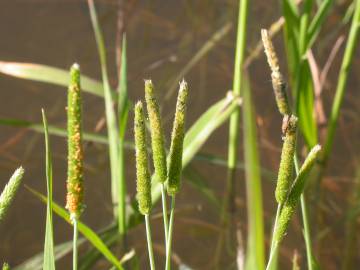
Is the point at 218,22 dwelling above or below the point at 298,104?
above

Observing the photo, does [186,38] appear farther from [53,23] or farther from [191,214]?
[191,214]

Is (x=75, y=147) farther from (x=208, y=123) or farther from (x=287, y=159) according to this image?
(x=208, y=123)

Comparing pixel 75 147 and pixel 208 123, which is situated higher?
pixel 208 123

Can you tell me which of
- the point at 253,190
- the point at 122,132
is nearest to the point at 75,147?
the point at 253,190

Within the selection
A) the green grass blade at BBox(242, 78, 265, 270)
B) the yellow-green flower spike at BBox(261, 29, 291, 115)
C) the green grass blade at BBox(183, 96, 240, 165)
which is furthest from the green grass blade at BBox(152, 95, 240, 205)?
the green grass blade at BBox(242, 78, 265, 270)

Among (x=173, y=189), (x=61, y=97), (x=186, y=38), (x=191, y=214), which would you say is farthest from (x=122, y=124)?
(x=186, y=38)
